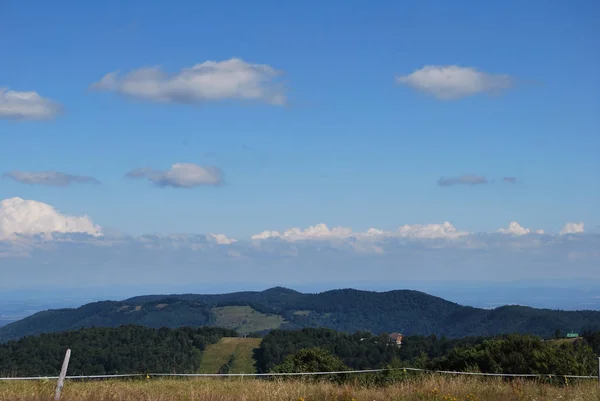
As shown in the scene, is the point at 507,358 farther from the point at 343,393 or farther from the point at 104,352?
the point at 104,352

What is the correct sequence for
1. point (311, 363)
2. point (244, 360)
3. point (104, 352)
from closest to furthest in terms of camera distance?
1. point (311, 363)
2. point (104, 352)
3. point (244, 360)

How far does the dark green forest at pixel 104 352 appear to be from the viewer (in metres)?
141

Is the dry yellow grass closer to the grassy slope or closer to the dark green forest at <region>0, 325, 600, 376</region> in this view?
the dark green forest at <region>0, 325, 600, 376</region>

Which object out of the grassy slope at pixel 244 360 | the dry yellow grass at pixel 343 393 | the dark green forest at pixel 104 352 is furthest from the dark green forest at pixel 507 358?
the dark green forest at pixel 104 352

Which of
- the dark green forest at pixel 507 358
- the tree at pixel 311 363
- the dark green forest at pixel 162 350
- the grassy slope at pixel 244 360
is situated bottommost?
the grassy slope at pixel 244 360

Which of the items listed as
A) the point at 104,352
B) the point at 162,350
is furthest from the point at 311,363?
the point at 162,350

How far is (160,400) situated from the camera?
49.7 ft

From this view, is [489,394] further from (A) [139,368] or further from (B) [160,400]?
(A) [139,368]

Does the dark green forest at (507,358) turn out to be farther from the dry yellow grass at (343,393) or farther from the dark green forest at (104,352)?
the dark green forest at (104,352)

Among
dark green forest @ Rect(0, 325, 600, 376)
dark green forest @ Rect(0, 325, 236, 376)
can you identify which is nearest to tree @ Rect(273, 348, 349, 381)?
dark green forest @ Rect(0, 325, 600, 376)

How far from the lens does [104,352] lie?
165250 mm

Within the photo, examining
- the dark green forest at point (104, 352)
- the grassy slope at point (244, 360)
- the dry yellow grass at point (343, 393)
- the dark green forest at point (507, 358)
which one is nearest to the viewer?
the dry yellow grass at point (343, 393)

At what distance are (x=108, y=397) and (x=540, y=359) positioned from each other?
77.8 ft

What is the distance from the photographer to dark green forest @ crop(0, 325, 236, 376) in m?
141
